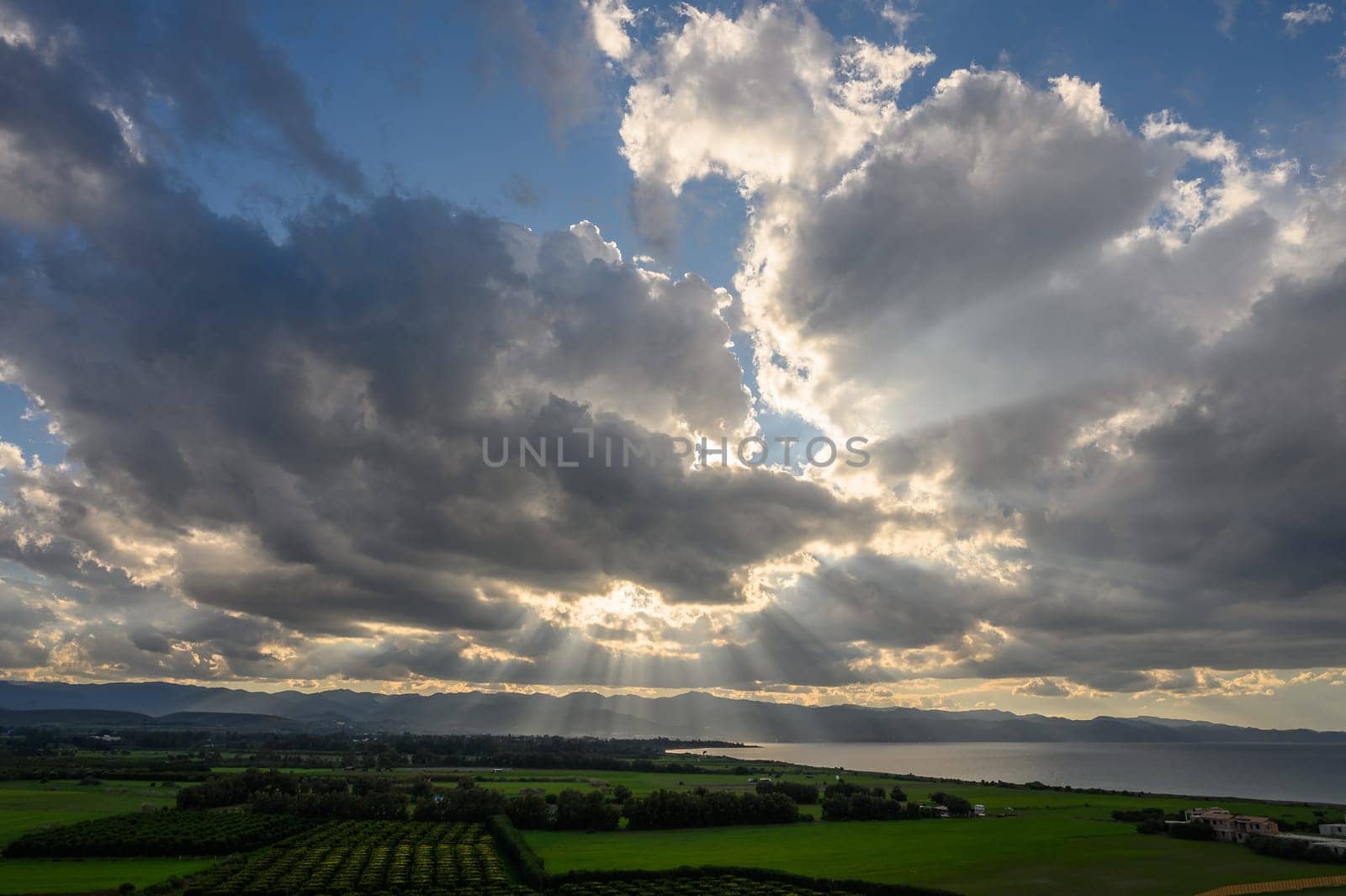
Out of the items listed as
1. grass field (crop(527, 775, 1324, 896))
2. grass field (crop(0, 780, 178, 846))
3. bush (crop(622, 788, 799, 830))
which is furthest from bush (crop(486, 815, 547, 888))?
grass field (crop(0, 780, 178, 846))

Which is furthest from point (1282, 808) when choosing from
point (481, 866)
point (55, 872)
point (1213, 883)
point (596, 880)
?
point (55, 872)

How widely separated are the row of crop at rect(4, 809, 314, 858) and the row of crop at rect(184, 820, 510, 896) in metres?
5.60

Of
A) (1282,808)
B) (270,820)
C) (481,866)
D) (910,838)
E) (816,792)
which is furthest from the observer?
(816,792)

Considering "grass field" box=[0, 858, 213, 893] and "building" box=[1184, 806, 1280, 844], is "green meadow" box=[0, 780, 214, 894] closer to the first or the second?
"grass field" box=[0, 858, 213, 893]

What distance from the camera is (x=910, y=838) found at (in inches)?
4205

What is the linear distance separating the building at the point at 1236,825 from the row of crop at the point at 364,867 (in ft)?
292

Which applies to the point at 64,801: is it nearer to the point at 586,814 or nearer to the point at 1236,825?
the point at 586,814

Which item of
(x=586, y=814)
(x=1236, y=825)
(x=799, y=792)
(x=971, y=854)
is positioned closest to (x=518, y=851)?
(x=586, y=814)

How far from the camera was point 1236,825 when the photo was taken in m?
99.2

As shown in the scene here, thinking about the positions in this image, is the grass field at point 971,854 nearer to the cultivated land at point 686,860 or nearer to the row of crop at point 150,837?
the cultivated land at point 686,860

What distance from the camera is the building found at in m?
95.6

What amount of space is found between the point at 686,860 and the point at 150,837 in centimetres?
6693

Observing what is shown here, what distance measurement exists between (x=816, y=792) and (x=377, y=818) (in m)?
81.6

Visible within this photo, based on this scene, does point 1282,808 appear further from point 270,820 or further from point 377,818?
point 270,820
